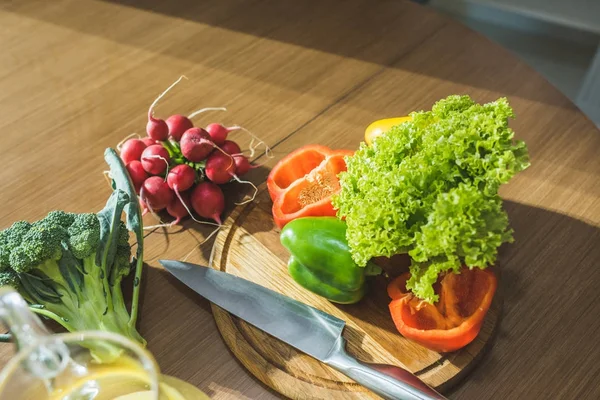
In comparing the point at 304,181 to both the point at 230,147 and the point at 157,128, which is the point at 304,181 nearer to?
the point at 230,147

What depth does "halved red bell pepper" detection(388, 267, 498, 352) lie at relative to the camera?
0.99 meters

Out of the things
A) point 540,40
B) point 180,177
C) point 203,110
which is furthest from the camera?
point 540,40

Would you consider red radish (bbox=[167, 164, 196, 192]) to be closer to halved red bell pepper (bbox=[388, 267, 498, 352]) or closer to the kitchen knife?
the kitchen knife

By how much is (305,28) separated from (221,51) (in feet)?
0.79

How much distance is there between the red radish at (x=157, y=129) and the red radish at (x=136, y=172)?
69mm

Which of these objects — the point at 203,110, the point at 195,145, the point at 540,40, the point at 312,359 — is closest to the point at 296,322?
the point at 312,359

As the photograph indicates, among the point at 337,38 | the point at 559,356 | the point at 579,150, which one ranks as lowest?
the point at 559,356

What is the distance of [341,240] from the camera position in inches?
42.1

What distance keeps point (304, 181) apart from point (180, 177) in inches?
9.5

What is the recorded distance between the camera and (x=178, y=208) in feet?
4.05

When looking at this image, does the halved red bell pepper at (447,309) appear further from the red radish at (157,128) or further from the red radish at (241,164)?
the red radish at (157,128)

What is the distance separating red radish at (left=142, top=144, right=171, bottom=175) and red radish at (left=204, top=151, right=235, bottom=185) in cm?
8

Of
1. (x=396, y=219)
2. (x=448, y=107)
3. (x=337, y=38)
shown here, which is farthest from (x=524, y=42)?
(x=396, y=219)

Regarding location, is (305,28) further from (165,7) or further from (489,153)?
(489,153)
